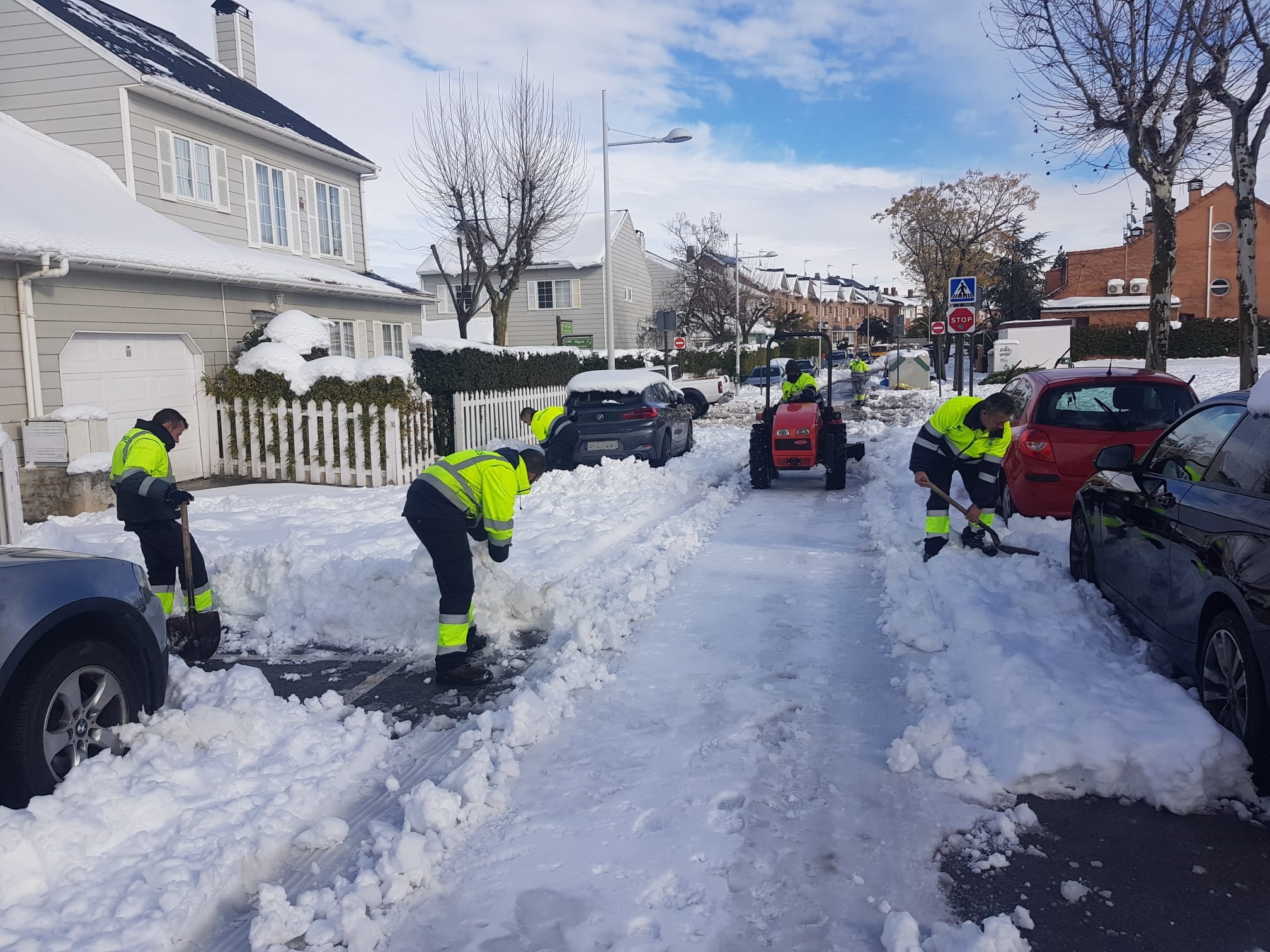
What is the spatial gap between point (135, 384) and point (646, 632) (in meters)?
10.6

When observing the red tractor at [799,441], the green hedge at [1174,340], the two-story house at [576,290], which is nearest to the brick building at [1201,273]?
the green hedge at [1174,340]

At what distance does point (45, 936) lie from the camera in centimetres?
305

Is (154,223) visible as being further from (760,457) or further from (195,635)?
(195,635)

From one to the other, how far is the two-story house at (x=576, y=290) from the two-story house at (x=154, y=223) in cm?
1891

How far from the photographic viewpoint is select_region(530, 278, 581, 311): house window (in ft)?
137

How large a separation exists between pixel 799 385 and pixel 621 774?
1015cm

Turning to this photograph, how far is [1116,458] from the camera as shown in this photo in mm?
5949

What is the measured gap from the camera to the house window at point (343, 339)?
19.4 m

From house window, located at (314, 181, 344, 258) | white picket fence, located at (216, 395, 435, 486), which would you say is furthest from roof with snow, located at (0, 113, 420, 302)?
house window, located at (314, 181, 344, 258)

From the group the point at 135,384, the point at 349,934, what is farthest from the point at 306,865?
the point at 135,384

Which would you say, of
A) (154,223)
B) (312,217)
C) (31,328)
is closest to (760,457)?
(31,328)

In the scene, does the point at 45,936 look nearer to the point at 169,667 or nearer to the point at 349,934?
the point at 349,934

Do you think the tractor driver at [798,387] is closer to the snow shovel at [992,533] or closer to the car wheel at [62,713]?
the snow shovel at [992,533]

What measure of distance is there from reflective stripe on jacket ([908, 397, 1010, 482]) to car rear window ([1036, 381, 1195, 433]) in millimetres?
848
